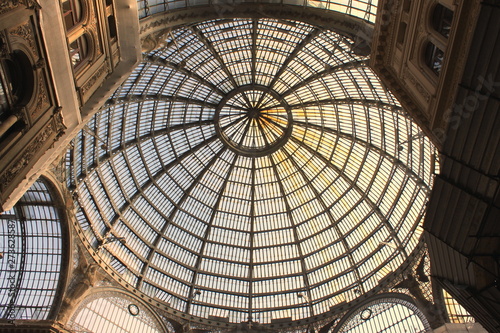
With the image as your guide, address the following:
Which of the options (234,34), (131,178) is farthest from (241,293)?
(234,34)

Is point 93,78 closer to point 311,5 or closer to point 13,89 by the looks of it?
point 13,89

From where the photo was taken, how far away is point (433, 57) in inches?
643

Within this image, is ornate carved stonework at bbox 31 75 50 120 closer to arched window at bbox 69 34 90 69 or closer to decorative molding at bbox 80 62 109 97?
decorative molding at bbox 80 62 109 97

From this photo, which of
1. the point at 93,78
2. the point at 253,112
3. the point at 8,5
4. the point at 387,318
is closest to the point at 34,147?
the point at 8,5

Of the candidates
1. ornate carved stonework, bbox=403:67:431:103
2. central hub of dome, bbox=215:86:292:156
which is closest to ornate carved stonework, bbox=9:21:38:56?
ornate carved stonework, bbox=403:67:431:103

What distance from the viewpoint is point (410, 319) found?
32656 millimetres

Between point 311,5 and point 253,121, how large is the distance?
19.8m

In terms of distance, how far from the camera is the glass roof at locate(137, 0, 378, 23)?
21.4 metres

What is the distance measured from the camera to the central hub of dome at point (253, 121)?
39.8 meters

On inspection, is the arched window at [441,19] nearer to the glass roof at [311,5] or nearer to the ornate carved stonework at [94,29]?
the glass roof at [311,5]

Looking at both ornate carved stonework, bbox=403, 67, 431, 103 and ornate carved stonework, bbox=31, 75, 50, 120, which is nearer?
ornate carved stonework, bbox=31, 75, 50, 120

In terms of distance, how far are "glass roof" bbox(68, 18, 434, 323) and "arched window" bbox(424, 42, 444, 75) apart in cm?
1324

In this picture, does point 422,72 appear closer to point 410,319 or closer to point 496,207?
point 496,207

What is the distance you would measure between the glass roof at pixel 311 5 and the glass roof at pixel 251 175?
6994 millimetres
